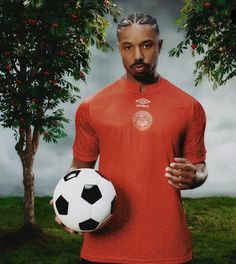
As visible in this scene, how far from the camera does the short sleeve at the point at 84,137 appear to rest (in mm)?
4445

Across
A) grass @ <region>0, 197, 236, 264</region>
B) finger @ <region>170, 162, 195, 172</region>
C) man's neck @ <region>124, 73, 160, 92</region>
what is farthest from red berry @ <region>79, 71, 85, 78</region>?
finger @ <region>170, 162, 195, 172</region>

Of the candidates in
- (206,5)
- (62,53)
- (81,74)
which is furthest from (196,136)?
(81,74)

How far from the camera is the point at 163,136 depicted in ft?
13.5

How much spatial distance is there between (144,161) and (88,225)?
65cm

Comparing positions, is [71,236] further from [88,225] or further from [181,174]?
[181,174]

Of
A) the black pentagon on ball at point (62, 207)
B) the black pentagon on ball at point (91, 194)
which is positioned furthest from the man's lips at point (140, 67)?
the black pentagon on ball at point (62, 207)

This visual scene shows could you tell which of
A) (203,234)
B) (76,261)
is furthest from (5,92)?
(203,234)

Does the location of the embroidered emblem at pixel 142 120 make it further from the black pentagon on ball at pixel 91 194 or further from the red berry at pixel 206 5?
the red berry at pixel 206 5

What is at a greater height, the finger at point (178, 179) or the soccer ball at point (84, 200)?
the finger at point (178, 179)

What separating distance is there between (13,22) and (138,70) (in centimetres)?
1078

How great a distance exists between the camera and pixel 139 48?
4113 millimetres

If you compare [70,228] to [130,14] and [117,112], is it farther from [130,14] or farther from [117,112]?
[130,14]

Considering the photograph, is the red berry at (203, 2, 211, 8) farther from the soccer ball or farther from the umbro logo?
the soccer ball

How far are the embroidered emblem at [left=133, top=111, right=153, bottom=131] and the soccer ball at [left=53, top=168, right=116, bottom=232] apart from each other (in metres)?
0.49
